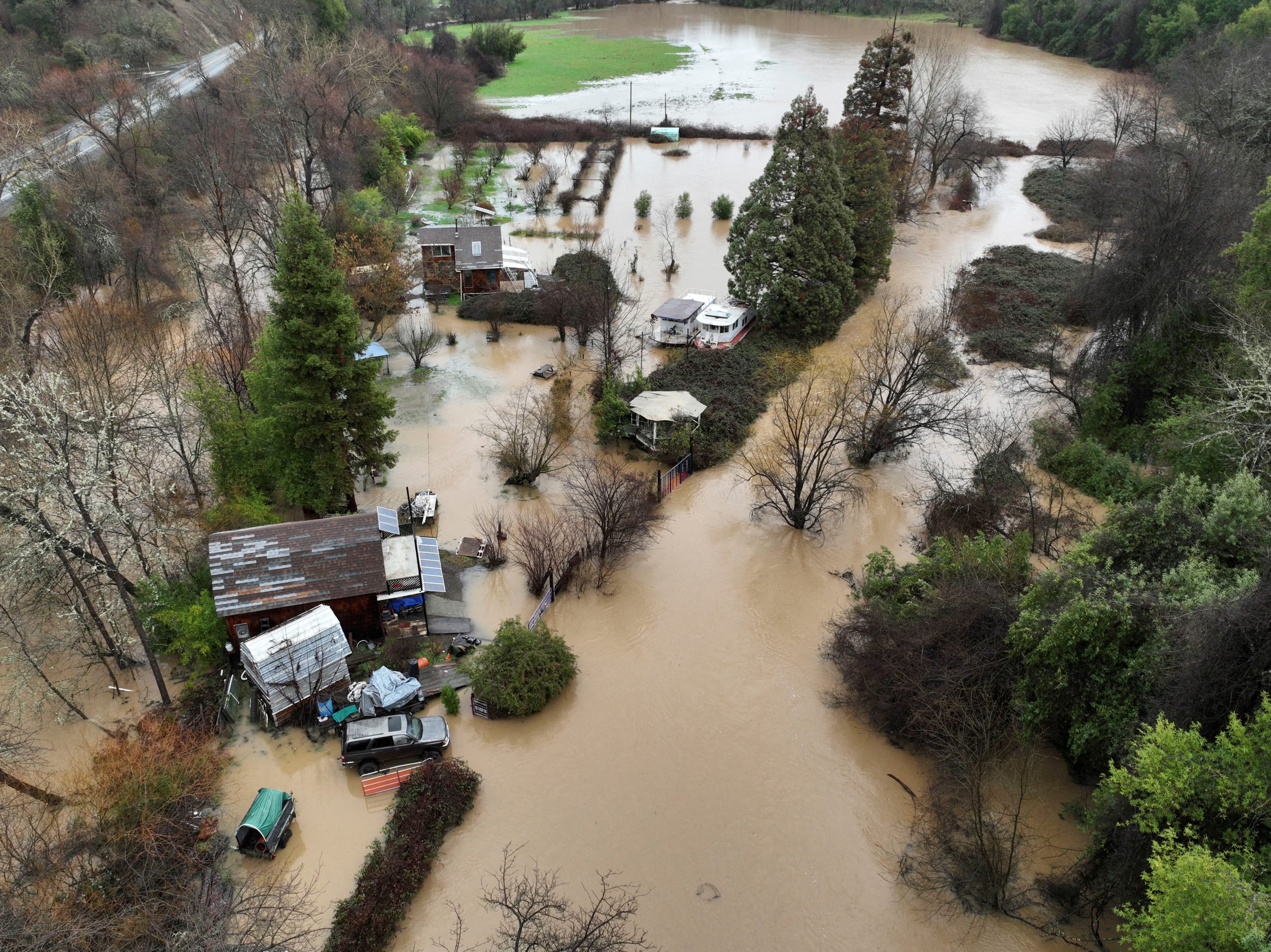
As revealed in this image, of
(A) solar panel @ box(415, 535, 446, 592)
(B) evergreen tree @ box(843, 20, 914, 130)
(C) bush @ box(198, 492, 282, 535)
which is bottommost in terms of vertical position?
(A) solar panel @ box(415, 535, 446, 592)

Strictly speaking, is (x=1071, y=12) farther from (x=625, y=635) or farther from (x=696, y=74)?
(x=625, y=635)

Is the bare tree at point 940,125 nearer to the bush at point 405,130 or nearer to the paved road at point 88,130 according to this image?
the bush at point 405,130

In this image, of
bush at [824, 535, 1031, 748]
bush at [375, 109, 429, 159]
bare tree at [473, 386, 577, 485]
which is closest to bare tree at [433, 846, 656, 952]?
bush at [824, 535, 1031, 748]

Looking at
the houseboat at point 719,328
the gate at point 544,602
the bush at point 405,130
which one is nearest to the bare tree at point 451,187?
the bush at point 405,130

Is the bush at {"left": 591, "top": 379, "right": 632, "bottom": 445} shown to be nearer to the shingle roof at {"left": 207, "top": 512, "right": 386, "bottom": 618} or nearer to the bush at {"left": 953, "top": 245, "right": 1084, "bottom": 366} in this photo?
the shingle roof at {"left": 207, "top": 512, "right": 386, "bottom": 618}

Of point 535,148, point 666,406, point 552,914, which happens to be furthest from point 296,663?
point 535,148

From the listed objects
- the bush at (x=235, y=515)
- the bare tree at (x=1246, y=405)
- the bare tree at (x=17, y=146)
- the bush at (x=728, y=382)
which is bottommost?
the bush at (x=728, y=382)

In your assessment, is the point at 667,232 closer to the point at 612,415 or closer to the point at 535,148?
the point at 535,148
